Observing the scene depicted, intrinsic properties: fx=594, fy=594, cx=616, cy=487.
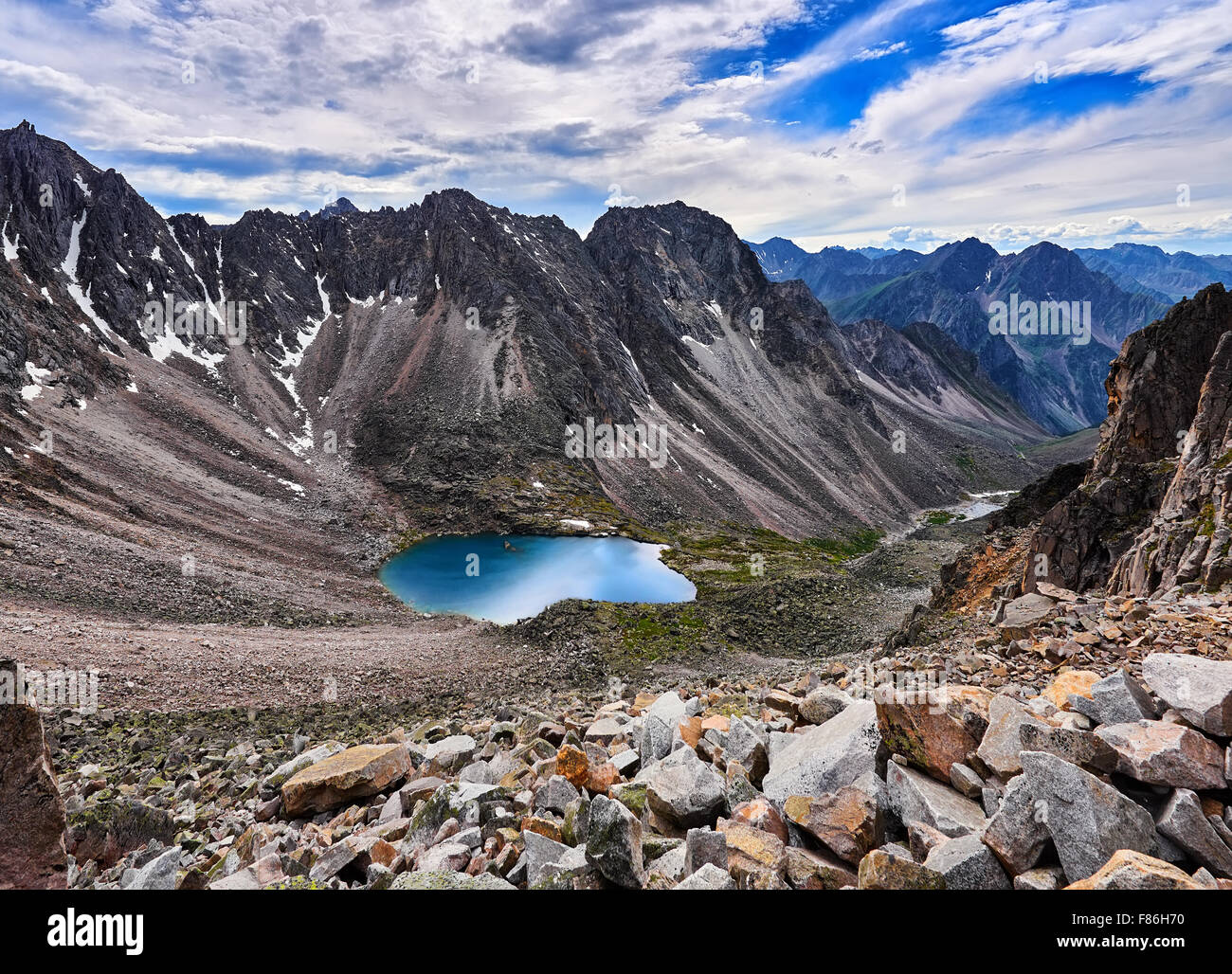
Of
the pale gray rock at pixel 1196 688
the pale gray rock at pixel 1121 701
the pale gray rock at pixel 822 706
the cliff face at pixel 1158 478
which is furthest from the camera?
the cliff face at pixel 1158 478

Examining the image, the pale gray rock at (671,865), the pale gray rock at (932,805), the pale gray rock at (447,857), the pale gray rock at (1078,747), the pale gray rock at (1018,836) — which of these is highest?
the pale gray rock at (1078,747)

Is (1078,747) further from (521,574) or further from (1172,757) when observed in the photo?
(521,574)

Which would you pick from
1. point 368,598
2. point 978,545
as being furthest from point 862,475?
point 368,598

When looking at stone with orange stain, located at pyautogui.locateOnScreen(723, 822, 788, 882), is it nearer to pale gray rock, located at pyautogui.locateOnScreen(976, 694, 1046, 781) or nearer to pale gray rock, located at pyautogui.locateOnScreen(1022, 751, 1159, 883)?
pale gray rock, located at pyautogui.locateOnScreen(1022, 751, 1159, 883)

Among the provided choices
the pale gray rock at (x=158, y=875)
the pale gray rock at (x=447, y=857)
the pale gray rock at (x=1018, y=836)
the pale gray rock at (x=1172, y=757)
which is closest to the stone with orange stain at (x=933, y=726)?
the pale gray rock at (x=1172, y=757)

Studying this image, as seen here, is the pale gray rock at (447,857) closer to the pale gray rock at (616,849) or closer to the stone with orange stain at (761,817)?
the pale gray rock at (616,849)

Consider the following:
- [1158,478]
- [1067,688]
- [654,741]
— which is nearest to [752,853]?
[654,741]

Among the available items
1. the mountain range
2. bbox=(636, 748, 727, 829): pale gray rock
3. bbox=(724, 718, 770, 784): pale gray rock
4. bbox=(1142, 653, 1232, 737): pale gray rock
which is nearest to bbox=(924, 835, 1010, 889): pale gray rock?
bbox=(636, 748, 727, 829): pale gray rock
